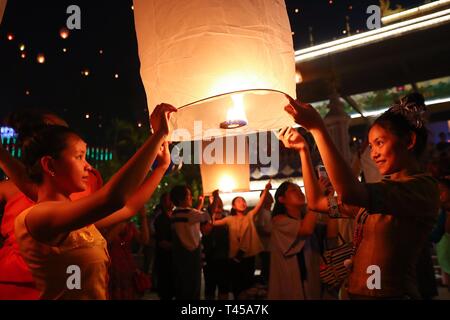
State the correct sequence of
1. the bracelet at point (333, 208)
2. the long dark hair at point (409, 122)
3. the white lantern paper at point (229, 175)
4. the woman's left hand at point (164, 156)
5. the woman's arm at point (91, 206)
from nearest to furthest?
the woman's arm at point (91, 206), the long dark hair at point (409, 122), the woman's left hand at point (164, 156), the bracelet at point (333, 208), the white lantern paper at point (229, 175)

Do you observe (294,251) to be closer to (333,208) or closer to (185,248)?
(185,248)

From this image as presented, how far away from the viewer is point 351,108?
12102 millimetres

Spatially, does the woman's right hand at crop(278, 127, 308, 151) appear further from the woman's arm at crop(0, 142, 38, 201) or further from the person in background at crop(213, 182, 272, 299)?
the person in background at crop(213, 182, 272, 299)

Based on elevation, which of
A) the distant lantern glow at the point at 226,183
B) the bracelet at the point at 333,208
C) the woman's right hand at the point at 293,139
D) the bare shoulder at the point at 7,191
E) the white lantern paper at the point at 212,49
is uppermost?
the white lantern paper at the point at 212,49

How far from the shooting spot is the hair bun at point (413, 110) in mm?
1652

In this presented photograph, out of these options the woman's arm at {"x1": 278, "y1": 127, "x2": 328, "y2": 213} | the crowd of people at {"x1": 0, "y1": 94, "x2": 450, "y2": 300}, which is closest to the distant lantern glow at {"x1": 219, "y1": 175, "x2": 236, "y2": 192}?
the crowd of people at {"x1": 0, "y1": 94, "x2": 450, "y2": 300}

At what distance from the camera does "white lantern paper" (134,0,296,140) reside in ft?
4.22

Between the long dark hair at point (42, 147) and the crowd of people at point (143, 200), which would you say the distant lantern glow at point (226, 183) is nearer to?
the crowd of people at point (143, 200)

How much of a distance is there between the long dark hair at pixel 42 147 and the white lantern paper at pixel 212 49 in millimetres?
393

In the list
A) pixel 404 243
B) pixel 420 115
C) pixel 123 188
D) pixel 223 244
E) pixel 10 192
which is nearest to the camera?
pixel 123 188

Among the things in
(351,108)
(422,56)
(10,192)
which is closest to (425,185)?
(10,192)

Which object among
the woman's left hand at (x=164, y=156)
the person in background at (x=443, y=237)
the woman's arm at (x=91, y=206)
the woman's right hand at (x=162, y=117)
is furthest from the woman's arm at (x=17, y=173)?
the person in background at (x=443, y=237)

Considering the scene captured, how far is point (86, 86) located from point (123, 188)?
24590 mm

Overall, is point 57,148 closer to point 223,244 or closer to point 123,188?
point 123,188
